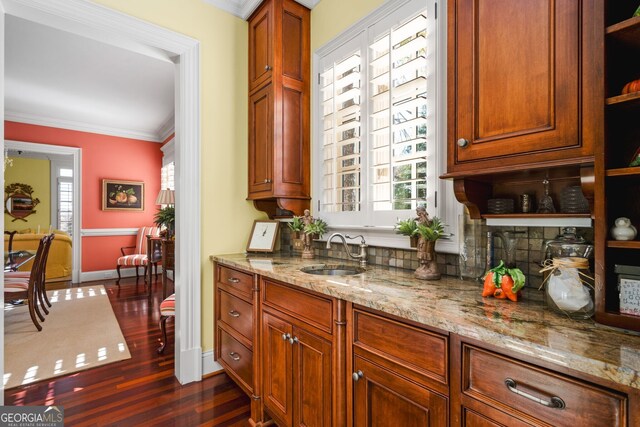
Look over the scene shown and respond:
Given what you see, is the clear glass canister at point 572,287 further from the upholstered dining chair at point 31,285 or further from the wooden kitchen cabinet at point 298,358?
the upholstered dining chair at point 31,285

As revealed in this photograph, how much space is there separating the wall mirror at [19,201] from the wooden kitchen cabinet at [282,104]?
7792 mm

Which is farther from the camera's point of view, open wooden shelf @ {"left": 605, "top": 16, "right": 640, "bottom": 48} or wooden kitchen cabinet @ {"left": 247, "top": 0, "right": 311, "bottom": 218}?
wooden kitchen cabinet @ {"left": 247, "top": 0, "right": 311, "bottom": 218}

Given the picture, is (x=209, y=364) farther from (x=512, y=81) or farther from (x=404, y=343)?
(x=512, y=81)

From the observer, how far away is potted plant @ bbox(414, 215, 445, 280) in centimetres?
150

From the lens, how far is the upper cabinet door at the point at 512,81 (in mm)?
971

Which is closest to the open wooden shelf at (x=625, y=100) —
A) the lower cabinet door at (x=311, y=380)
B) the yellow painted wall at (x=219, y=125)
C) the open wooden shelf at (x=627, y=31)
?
the open wooden shelf at (x=627, y=31)

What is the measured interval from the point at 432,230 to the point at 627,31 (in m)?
0.92

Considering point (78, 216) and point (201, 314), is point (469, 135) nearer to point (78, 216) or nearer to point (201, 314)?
point (201, 314)

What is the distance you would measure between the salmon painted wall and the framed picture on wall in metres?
0.08

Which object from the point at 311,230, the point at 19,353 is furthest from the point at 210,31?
the point at 19,353

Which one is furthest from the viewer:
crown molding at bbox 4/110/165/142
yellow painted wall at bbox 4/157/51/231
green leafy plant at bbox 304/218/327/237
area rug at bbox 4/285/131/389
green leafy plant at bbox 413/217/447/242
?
yellow painted wall at bbox 4/157/51/231

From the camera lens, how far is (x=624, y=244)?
0.85 meters

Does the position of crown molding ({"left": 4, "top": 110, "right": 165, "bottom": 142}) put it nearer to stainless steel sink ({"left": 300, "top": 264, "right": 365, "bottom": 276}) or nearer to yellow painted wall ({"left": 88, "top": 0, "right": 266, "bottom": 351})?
yellow painted wall ({"left": 88, "top": 0, "right": 266, "bottom": 351})

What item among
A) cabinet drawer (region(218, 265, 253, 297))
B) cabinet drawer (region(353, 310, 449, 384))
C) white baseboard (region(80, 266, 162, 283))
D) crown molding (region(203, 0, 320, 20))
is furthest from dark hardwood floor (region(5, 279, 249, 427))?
white baseboard (region(80, 266, 162, 283))
